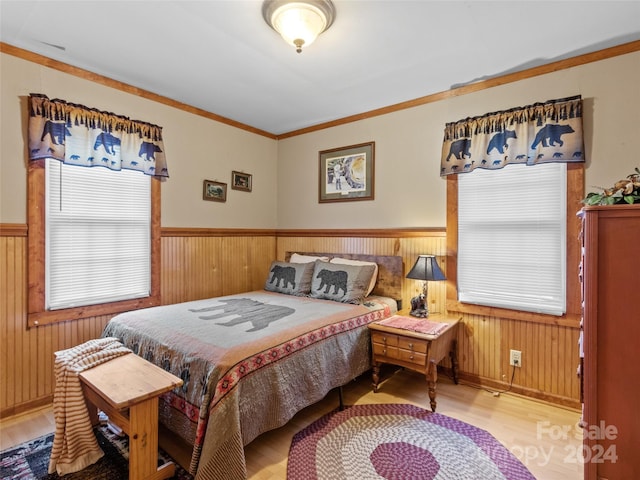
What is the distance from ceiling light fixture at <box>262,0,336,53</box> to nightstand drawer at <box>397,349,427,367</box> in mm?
2230

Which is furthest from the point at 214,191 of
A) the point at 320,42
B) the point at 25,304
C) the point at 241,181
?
the point at 320,42

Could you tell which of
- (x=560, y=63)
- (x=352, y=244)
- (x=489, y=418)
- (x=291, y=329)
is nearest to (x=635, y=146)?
(x=560, y=63)

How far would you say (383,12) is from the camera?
1976 mm

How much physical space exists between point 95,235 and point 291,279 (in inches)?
70.1

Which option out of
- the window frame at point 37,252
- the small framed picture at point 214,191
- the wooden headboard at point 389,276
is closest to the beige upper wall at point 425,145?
the wooden headboard at point 389,276

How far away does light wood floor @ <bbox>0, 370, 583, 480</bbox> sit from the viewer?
1905mm

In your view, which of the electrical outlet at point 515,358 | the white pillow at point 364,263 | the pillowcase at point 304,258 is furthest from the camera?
the pillowcase at point 304,258

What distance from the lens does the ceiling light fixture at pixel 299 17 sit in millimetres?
1864

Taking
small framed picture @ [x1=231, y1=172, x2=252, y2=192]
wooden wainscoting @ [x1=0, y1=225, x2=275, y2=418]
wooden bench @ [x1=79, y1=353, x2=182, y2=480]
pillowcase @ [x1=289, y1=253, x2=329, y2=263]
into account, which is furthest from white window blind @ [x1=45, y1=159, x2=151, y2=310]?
pillowcase @ [x1=289, y1=253, x2=329, y2=263]

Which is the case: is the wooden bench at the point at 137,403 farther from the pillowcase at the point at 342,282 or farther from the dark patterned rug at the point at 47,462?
the pillowcase at the point at 342,282

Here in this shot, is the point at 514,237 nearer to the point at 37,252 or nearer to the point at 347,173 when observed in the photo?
the point at 347,173

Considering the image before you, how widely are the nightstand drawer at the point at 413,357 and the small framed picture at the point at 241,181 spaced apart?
257 cm

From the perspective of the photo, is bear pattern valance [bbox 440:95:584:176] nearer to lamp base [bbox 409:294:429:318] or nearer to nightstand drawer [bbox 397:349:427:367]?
lamp base [bbox 409:294:429:318]

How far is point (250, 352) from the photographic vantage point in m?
1.86
